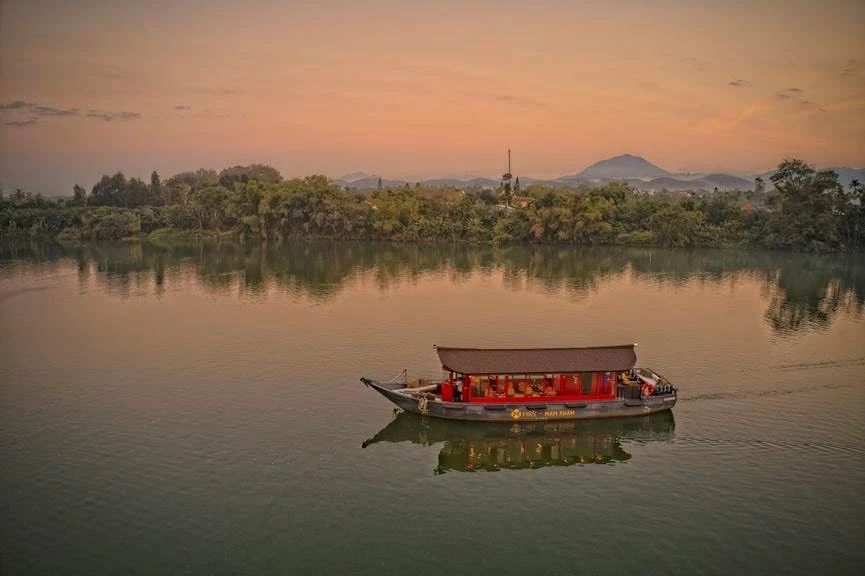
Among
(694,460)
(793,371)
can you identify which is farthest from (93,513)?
(793,371)

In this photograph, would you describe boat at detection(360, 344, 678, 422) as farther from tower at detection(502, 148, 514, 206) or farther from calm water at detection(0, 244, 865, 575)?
tower at detection(502, 148, 514, 206)

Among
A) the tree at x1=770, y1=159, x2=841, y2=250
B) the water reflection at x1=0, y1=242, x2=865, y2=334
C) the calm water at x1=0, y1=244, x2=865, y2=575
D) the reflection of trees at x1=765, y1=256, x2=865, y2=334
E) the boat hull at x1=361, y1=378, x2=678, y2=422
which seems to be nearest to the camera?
the calm water at x1=0, y1=244, x2=865, y2=575

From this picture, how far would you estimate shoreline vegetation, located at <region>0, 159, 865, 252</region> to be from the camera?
289 ft

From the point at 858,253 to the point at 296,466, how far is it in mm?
83718

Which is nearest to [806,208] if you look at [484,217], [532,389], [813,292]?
[813,292]

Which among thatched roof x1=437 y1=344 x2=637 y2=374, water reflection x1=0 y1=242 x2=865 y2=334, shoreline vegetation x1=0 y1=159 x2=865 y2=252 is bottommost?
thatched roof x1=437 y1=344 x2=637 y2=374

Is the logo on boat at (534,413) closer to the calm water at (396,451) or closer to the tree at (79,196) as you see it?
the calm water at (396,451)

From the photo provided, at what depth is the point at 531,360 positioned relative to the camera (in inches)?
1117

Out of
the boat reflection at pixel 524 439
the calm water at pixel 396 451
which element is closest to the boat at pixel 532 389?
the boat reflection at pixel 524 439

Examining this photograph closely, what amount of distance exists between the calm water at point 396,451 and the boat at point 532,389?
80cm

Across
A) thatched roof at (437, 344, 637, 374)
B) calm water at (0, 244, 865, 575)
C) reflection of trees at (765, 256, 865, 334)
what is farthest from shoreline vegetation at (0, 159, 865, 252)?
thatched roof at (437, 344, 637, 374)

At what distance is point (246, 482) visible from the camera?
76.6ft

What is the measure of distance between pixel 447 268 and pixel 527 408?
47.7m

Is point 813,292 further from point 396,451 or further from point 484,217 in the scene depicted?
point 484,217
